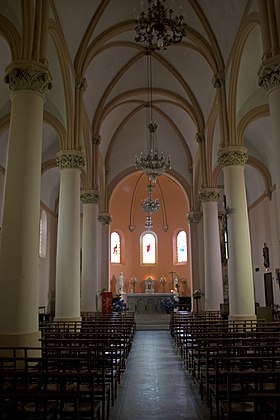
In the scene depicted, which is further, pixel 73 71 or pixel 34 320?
pixel 73 71

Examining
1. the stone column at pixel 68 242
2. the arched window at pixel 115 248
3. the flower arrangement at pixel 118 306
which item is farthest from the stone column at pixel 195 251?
the stone column at pixel 68 242

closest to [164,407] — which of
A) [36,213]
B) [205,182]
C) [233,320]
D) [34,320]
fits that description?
[34,320]

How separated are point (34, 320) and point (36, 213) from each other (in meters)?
2.14

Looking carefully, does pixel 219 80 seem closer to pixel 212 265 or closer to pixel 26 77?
pixel 212 265

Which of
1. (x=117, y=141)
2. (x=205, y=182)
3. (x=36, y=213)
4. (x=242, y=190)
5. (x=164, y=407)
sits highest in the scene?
(x=117, y=141)

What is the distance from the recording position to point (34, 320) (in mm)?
8062

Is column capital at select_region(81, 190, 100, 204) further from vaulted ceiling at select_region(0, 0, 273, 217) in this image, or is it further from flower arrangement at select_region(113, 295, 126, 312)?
flower arrangement at select_region(113, 295, 126, 312)

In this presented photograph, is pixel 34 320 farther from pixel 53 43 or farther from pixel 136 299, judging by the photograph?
pixel 136 299

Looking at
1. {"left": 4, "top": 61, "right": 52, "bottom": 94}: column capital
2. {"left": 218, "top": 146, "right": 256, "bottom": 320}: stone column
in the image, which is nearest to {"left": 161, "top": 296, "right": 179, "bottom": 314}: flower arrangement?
{"left": 218, "top": 146, "right": 256, "bottom": 320}: stone column

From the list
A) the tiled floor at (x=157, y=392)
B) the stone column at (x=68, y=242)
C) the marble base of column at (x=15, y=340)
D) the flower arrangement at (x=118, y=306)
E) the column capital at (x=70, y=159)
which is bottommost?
the tiled floor at (x=157, y=392)

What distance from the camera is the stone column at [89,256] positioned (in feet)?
56.9

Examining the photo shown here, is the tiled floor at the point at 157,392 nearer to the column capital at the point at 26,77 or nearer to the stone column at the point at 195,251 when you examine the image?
the column capital at the point at 26,77

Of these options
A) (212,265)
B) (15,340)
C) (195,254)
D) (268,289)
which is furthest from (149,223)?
(15,340)

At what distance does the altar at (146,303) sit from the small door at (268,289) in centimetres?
577
